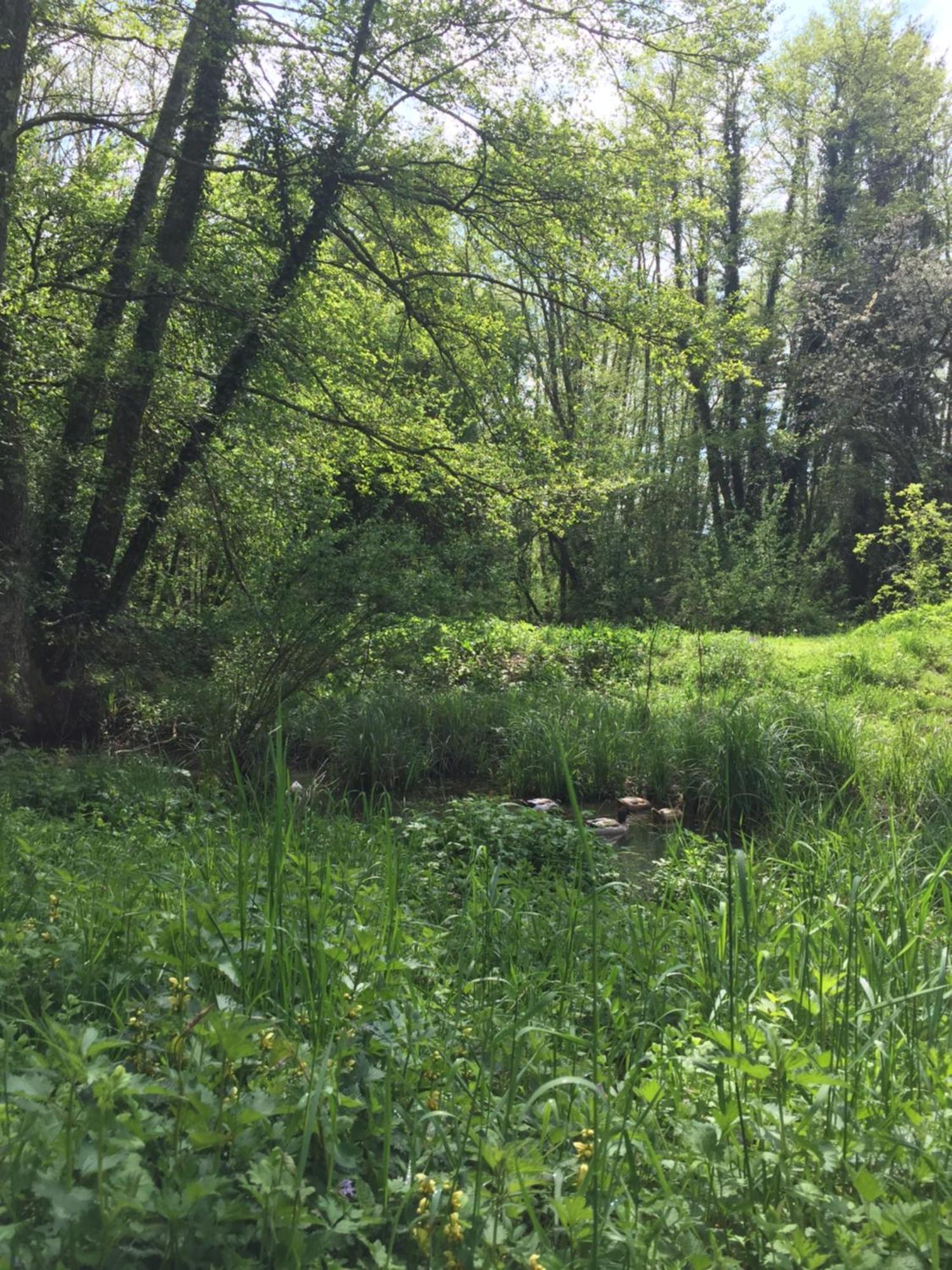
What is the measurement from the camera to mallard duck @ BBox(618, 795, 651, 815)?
5.71 metres

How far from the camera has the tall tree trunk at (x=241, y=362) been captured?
22.4 feet

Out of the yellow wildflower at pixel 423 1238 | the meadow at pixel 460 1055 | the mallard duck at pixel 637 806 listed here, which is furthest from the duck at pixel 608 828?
the yellow wildflower at pixel 423 1238

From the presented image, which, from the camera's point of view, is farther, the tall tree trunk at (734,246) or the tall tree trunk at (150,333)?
the tall tree trunk at (734,246)

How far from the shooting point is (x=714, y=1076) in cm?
170

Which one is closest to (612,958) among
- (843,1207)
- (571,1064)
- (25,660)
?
(571,1064)

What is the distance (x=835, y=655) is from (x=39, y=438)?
815cm

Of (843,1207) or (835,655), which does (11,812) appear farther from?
(835,655)

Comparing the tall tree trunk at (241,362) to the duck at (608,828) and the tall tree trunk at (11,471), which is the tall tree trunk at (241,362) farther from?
the duck at (608,828)

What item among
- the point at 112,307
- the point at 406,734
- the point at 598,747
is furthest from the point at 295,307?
the point at 598,747

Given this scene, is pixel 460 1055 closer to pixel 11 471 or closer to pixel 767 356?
pixel 11 471

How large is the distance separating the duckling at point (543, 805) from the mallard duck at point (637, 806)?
1.43 feet

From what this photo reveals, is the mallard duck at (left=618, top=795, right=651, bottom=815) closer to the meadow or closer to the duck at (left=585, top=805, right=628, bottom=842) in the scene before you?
the duck at (left=585, top=805, right=628, bottom=842)

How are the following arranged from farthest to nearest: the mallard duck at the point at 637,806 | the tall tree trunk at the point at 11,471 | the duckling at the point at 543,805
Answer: the mallard duck at the point at 637,806 < the tall tree trunk at the point at 11,471 < the duckling at the point at 543,805

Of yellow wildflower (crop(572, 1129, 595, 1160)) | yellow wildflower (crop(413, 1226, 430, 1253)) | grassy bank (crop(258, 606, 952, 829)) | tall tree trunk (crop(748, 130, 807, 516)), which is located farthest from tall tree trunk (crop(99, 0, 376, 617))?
tall tree trunk (crop(748, 130, 807, 516))
